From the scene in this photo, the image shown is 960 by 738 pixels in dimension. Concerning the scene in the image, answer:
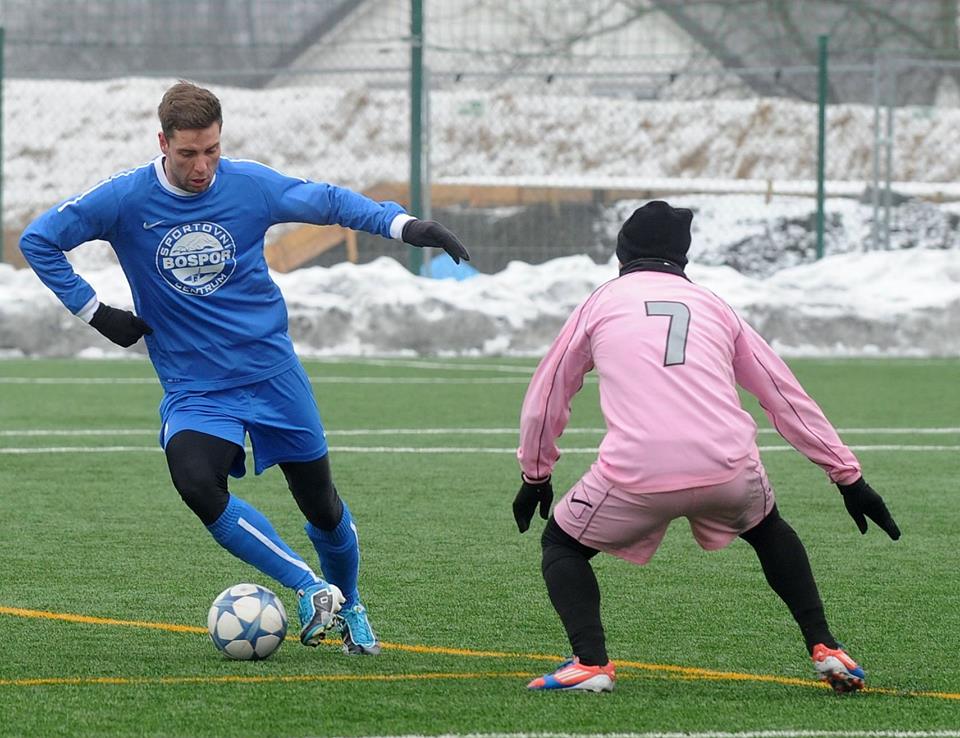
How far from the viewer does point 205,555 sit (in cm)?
760

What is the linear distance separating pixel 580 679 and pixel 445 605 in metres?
1.54

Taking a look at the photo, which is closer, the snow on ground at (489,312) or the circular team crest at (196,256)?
the circular team crest at (196,256)

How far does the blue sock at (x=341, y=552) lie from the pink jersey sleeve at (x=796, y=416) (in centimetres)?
152

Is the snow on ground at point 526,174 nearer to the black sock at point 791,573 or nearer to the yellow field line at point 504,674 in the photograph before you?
the yellow field line at point 504,674

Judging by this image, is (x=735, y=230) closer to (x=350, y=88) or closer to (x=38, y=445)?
(x=350, y=88)

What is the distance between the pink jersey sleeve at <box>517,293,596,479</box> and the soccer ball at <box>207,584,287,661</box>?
1.04 m

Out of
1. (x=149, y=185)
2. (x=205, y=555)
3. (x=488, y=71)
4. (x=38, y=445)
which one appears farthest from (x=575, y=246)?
(x=149, y=185)

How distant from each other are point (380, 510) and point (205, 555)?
139cm

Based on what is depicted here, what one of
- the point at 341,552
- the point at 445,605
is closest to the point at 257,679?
the point at 341,552

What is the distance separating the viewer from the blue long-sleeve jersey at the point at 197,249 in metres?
5.79

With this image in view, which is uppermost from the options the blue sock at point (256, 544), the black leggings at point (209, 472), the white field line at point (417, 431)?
the black leggings at point (209, 472)

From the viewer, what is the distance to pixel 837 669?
5.04 metres

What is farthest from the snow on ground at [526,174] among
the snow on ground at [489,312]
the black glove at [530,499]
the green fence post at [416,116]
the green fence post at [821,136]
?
the black glove at [530,499]

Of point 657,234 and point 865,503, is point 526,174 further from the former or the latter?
point 865,503
